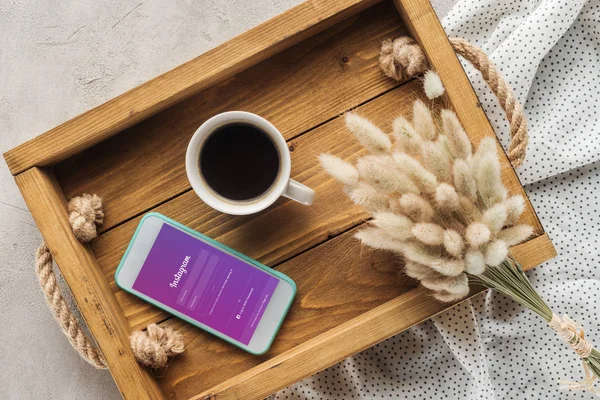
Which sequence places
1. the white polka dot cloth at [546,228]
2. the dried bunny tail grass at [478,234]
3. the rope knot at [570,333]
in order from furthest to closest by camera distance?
the white polka dot cloth at [546,228]
the rope knot at [570,333]
the dried bunny tail grass at [478,234]

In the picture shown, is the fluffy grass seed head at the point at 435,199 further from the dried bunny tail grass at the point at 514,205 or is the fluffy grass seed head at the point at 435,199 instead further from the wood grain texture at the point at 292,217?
the wood grain texture at the point at 292,217

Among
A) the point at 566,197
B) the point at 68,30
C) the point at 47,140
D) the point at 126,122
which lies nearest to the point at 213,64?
the point at 126,122

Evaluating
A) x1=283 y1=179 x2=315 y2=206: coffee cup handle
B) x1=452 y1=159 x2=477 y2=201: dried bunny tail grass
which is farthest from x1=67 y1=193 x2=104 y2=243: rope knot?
x1=452 y1=159 x2=477 y2=201: dried bunny tail grass

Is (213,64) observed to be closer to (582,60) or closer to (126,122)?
(126,122)

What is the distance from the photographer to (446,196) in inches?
23.0

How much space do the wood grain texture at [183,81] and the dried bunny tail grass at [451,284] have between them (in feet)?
1.15

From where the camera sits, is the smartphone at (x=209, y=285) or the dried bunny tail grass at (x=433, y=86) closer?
the dried bunny tail grass at (x=433, y=86)

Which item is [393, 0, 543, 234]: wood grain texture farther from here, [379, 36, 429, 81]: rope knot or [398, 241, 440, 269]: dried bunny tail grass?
[398, 241, 440, 269]: dried bunny tail grass

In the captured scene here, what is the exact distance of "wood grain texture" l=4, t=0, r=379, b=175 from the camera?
720mm

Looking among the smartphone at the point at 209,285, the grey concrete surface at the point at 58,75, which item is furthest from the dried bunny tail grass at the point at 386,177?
the grey concrete surface at the point at 58,75

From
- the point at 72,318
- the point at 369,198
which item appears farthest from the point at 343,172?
the point at 72,318

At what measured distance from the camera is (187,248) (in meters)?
0.76

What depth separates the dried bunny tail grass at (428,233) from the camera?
58 cm

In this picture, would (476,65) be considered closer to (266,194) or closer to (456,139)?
(456,139)
